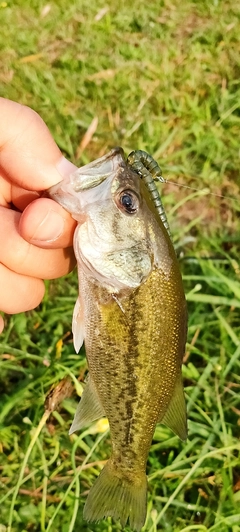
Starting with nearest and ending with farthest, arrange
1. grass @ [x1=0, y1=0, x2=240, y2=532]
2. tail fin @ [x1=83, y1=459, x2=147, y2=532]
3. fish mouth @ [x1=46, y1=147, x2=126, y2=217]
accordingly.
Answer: fish mouth @ [x1=46, y1=147, x2=126, y2=217], tail fin @ [x1=83, y1=459, x2=147, y2=532], grass @ [x1=0, y1=0, x2=240, y2=532]

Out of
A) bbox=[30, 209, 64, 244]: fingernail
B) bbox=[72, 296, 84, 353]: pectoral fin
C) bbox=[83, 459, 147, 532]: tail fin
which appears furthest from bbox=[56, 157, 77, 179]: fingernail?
bbox=[83, 459, 147, 532]: tail fin

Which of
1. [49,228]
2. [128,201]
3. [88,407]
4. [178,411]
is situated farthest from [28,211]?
[178,411]

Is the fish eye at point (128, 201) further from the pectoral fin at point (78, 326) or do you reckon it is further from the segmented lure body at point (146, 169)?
the pectoral fin at point (78, 326)

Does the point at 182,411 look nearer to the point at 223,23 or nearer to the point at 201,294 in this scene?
the point at 201,294

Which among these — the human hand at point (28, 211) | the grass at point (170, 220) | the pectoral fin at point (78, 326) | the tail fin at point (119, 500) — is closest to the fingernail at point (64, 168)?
the human hand at point (28, 211)

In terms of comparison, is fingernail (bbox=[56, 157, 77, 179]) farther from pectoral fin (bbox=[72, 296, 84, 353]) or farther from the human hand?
pectoral fin (bbox=[72, 296, 84, 353])

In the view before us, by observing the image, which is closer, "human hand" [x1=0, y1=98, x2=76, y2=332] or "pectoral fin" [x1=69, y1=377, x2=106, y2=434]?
"human hand" [x1=0, y1=98, x2=76, y2=332]
